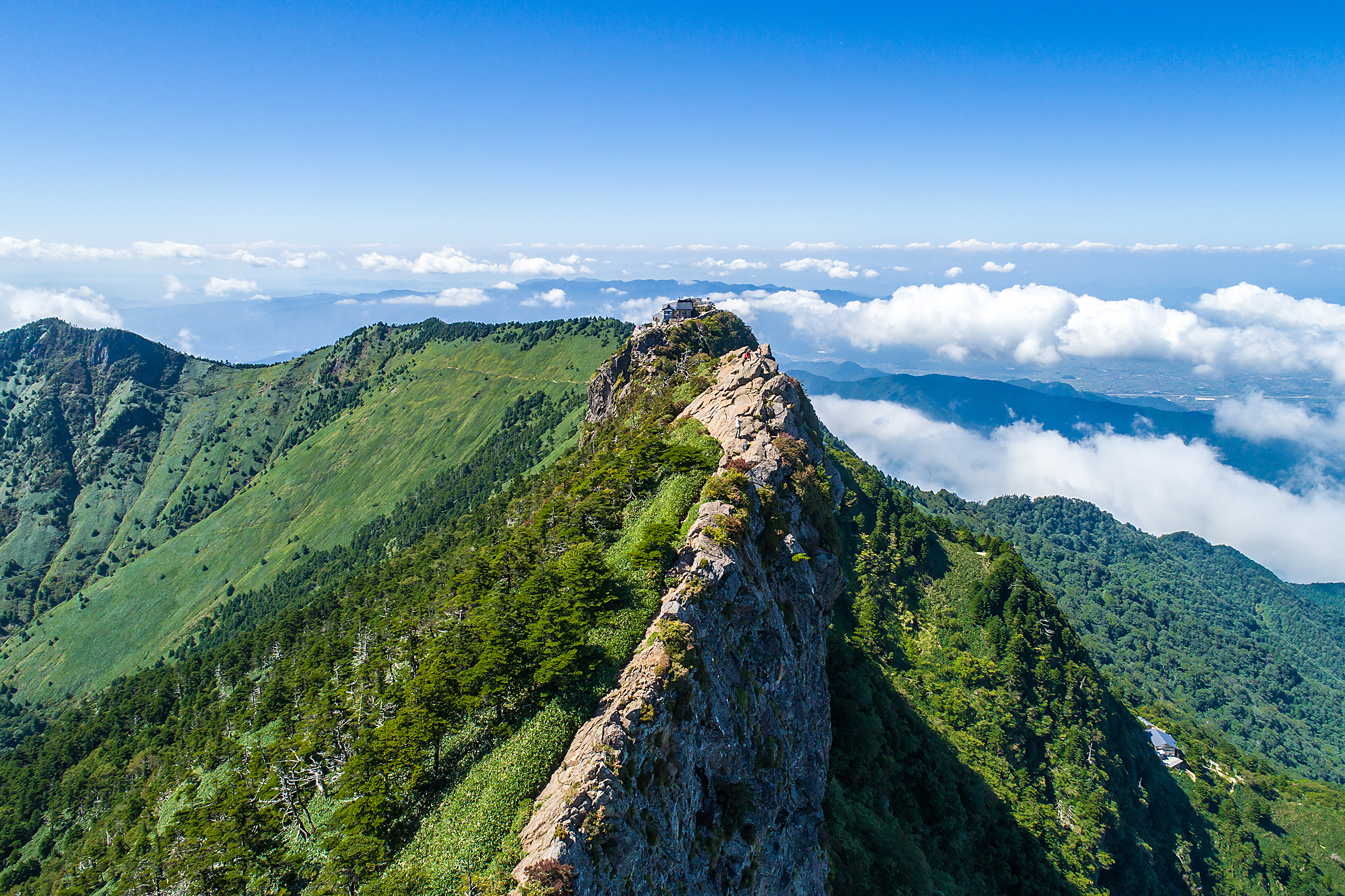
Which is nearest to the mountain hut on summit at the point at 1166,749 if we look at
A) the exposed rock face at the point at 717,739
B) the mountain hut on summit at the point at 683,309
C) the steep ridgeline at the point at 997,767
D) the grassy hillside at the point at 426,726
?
the steep ridgeline at the point at 997,767

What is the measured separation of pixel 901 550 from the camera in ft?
339

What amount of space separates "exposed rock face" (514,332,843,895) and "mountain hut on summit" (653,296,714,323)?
93767 mm

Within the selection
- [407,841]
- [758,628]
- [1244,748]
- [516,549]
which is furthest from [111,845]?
[1244,748]

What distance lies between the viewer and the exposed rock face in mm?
24250

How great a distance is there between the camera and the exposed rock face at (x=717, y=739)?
79.6 feet

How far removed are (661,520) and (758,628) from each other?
1085cm

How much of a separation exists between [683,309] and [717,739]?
12219cm

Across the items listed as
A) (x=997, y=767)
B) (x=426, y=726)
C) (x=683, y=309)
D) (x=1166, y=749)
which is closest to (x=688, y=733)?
(x=426, y=726)

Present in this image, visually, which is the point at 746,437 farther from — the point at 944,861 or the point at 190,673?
the point at 190,673

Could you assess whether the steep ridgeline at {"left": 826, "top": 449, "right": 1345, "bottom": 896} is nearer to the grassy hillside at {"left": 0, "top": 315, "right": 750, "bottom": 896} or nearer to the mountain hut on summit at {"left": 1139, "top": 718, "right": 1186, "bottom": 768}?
the mountain hut on summit at {"left": 1139, "top": 718, "right": 1186, "bottom": 768}

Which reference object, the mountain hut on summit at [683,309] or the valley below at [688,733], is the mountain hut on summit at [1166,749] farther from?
the mountain hut on summit at [683,309]

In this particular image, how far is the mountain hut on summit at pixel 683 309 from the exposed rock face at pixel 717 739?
93.8 metres

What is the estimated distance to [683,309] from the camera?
467 feet

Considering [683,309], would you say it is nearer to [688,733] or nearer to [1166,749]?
[688,733]
